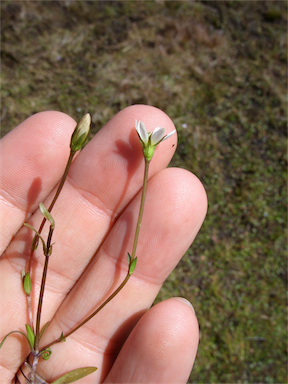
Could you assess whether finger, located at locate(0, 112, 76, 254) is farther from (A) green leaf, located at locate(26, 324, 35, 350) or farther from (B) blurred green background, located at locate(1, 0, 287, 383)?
(B) blurred green background, located at locate(1, 0, 287, 383)

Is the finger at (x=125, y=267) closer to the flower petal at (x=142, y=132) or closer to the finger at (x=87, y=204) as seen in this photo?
the finger at (x=87, y=204)

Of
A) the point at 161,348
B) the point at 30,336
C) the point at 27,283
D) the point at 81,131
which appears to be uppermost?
the point at 81,131

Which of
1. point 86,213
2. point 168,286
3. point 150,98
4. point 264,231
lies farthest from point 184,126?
point 86,213

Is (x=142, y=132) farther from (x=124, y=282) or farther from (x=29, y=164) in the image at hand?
(x=124, y=282)

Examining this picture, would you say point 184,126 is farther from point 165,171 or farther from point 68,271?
point 68,271

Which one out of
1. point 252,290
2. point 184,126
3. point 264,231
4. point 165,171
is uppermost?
point 165,171

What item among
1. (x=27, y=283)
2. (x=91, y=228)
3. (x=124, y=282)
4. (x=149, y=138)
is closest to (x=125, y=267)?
(x=124, y=282)
